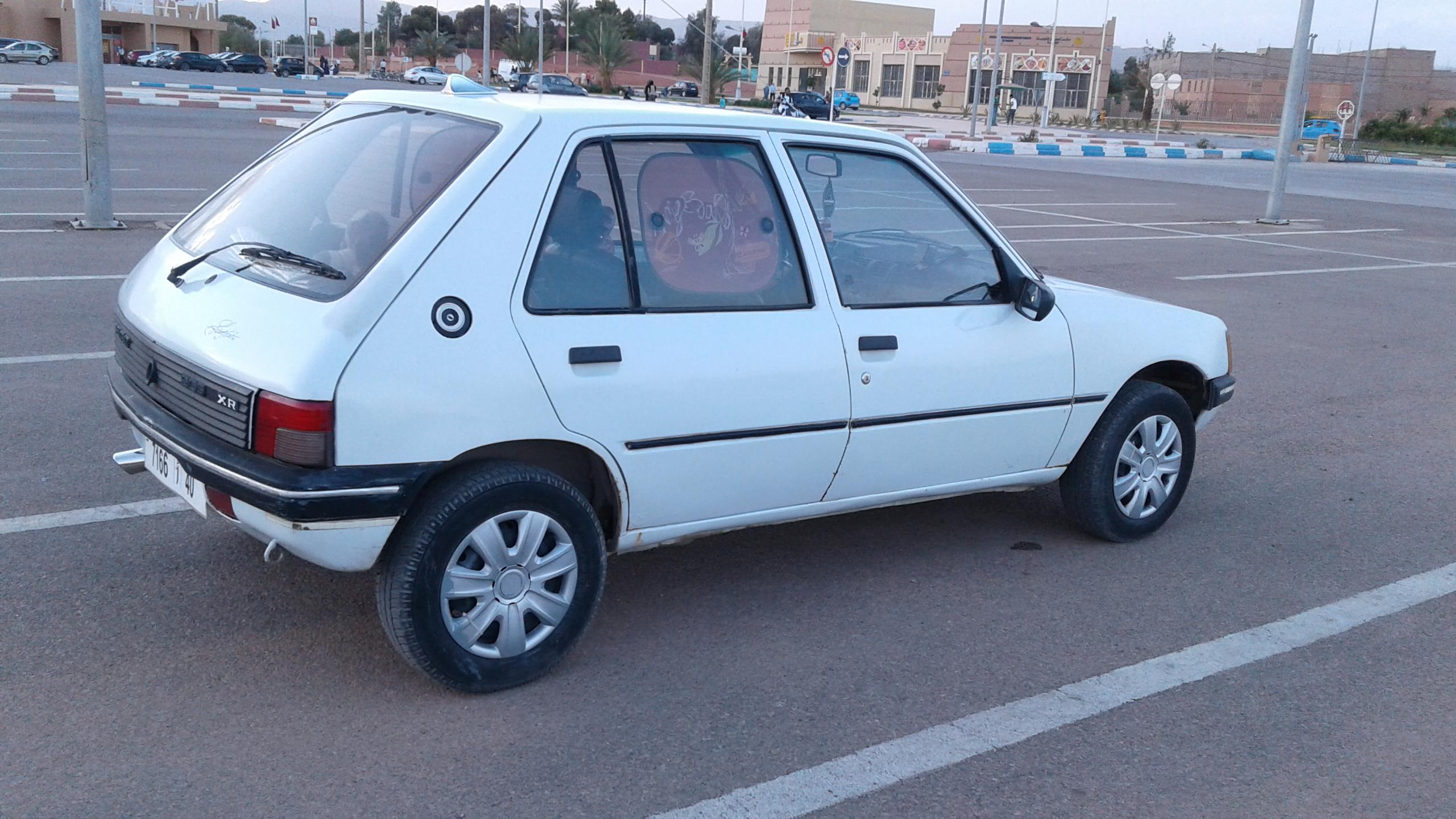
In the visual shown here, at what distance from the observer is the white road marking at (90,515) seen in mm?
4699

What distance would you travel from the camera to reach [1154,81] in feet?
147

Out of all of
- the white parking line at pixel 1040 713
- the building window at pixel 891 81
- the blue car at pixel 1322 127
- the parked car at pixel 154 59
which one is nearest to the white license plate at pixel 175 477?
the white parking line at pixel 1040 713

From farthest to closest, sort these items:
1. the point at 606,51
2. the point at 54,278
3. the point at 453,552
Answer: the point at 606,51, the point at 54,278, the point at 453,552

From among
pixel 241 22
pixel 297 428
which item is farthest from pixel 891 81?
pixel 241 22

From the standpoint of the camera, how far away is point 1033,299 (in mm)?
4578

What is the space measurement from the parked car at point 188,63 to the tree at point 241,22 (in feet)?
294

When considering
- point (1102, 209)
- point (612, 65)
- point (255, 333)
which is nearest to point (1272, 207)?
point (1102, 209)

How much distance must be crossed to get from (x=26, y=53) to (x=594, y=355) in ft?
238

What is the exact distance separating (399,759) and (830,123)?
8.57 ft

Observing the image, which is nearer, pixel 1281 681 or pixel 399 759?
pixel 399 759

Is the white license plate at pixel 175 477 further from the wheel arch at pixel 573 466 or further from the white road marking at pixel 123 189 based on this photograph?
the white road marking at pixel 123 189

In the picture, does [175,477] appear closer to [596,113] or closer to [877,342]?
[596,113]

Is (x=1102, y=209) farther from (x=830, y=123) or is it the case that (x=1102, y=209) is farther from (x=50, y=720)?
(x=50, y=720)

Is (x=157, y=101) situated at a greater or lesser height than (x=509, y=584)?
greater
